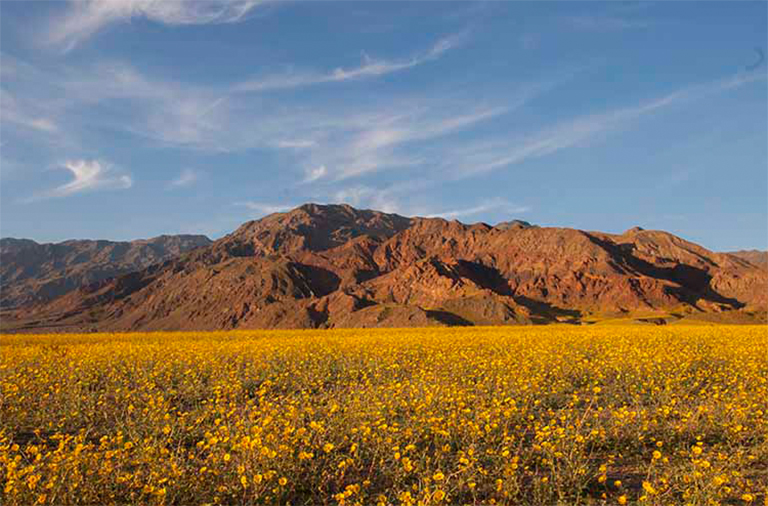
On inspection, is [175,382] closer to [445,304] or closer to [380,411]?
[380,411]

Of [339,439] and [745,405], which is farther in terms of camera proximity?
[745,405]

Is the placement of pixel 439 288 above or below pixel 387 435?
above

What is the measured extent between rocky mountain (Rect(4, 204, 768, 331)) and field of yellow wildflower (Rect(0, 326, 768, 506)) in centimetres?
6388

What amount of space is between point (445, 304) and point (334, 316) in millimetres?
23085

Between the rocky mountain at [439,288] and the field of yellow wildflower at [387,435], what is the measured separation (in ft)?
210

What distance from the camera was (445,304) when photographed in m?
90.8

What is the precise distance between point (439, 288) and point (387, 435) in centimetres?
9825

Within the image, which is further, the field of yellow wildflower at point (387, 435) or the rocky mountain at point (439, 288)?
the rocky mountain at point (439, 288)

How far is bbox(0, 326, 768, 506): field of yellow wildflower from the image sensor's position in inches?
231

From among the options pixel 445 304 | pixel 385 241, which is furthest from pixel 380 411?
pixel 385 241

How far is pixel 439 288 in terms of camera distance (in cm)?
10456

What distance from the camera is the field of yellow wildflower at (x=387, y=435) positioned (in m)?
5.87

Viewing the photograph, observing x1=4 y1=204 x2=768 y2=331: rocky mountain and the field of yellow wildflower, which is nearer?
the field of yellow wildflower

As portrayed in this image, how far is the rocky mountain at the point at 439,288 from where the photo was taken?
94188 millimetres
